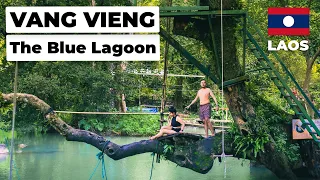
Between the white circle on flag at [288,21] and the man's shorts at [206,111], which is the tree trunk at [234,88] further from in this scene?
the white circle on flag at [288,21]

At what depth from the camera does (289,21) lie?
10.8m

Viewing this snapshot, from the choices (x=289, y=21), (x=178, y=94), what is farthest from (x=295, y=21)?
(x=178, y=94)

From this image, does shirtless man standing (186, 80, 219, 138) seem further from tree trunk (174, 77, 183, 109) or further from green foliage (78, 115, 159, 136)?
tree trunk (174, 77, 183, 109)

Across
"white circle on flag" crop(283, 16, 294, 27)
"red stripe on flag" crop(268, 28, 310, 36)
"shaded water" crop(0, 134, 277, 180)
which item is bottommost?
"shaded water" crop(0, 134, 277, 180)

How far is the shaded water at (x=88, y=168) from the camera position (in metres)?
12.0

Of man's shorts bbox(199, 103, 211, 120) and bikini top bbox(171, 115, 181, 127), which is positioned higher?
man's shorts bbox(199, 103, 211, 120)

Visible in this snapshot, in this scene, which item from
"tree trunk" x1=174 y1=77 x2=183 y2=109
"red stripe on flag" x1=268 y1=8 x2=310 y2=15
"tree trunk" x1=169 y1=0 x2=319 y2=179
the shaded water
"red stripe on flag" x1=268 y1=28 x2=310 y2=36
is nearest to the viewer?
"tree trunk" x1=169 y1=0 x2=319 y2=179

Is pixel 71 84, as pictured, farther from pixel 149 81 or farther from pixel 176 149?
pixel 176 149

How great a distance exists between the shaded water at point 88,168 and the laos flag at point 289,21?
8.57 ft

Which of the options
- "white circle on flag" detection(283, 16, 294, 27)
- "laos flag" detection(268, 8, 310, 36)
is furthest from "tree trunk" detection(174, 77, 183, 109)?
"white circle on flag" detection(283, 16, 294, 27)

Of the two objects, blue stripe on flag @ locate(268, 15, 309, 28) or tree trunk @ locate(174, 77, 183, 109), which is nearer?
blue stripe on flag @ locate(268, 15, 309, 28)

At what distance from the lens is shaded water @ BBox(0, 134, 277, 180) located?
11992 millimetres

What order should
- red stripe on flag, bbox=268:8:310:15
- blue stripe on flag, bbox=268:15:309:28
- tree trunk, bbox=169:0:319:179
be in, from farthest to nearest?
1. blue stripe on flag, bbox=268:15:309:28
2. red stripe on flag, bbox=268:8:310:15
3. tree trunk, bbox=169:0:319:179

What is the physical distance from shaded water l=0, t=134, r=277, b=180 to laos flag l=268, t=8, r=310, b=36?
Result: 2.61 metres
